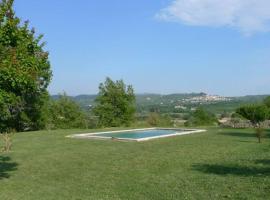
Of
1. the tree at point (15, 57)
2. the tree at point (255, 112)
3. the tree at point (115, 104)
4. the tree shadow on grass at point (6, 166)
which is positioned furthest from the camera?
the tree at point (115, 104)

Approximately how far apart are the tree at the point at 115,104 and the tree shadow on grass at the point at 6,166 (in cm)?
2473

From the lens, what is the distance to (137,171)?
10.8 m

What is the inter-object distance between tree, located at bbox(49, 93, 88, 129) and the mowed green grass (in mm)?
24099

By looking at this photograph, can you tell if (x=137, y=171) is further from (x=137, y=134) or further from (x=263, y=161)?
(x=137, y=134)

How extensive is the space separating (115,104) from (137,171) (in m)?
28.5

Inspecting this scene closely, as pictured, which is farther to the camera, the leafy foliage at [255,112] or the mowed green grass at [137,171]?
the leafy foliage at [255,112]

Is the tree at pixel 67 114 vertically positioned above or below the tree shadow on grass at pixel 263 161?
above

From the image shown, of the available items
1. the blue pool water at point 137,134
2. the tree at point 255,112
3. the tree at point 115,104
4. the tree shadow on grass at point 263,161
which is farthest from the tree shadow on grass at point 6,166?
the tree at point 115,104

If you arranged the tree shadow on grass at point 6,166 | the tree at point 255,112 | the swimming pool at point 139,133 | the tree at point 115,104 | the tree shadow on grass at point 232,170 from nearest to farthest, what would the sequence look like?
1. the tree shadow on grass at point 232,170
2. the tree shadow on grass at point 6,166
3. the swimming pool at point 139,133
4. the tree at point 255,112
5. the tree at point 115,104

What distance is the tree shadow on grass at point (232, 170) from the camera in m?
9.75

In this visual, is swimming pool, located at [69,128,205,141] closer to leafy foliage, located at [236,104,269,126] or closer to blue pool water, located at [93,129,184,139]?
blue pool water, located at [93,129,184,139]

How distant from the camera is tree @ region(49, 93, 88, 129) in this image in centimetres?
4134

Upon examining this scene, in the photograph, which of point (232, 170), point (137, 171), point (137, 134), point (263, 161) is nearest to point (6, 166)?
point (137, 171)

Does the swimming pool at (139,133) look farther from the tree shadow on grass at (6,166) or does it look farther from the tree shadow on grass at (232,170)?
the tree shadow on grass at (232,170)
